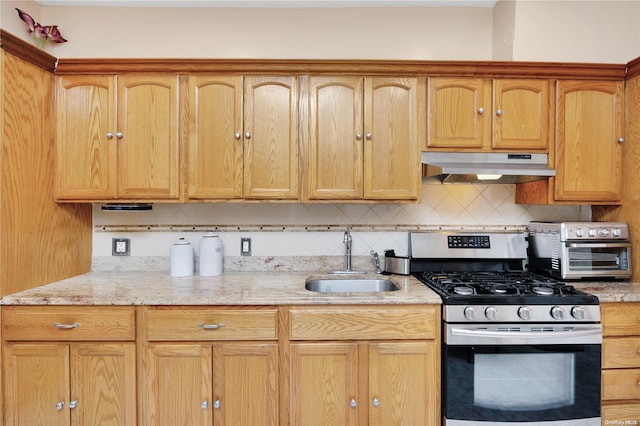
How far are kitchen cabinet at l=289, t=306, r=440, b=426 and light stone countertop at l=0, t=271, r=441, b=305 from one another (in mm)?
59

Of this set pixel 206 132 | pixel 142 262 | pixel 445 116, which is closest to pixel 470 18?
pixel 445 116

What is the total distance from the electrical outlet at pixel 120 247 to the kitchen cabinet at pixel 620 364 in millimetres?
2831

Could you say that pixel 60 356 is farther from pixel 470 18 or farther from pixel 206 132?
pixel 470 18

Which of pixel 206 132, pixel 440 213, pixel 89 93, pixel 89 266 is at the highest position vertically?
pixel 89 93

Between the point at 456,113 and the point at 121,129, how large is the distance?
1969mm

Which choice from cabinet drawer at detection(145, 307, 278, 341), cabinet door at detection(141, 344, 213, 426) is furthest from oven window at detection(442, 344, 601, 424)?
cabinet door at detection(141, 344, 213, 426)

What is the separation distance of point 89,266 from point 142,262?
35 cm

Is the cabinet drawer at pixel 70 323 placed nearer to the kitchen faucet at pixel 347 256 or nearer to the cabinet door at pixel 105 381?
the cabinet door at pixel 105 381

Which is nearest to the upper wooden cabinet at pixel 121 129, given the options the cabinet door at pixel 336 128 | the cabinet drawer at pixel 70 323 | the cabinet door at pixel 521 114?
the cabinet drawer at pixel 70 323

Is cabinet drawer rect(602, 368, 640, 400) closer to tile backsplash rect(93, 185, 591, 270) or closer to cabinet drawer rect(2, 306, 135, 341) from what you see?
tile backsplash rect(93, 185, 591, 270)

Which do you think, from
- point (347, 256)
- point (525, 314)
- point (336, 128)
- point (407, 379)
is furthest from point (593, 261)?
point (336, 128)

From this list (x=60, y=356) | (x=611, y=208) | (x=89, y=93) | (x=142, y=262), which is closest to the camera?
(x=60, y=356)

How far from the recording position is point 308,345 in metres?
1.73

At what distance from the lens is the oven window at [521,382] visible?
171 centimetres
